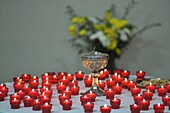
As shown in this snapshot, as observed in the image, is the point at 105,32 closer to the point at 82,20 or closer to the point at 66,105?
the point at 82,20

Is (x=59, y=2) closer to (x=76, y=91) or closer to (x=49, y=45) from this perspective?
(x=49, y=45)

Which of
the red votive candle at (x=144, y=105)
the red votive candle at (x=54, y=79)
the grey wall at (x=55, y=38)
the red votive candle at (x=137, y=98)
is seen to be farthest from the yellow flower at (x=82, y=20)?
the red votive candle at (x=144, y=105)

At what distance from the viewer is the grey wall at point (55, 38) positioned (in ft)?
13.3

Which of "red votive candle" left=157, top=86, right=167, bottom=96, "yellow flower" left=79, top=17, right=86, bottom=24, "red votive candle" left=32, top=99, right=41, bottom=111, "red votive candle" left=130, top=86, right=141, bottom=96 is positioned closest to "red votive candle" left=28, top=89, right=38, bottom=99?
"red votive candle" left=32, top=99, right=41, bottom=111

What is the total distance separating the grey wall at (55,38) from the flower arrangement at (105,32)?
0.19ft

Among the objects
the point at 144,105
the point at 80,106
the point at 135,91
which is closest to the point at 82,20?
the point at 135,91

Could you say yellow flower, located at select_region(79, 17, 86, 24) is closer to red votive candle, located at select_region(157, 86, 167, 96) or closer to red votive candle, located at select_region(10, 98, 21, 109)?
red votive candle, located at select_region(157, 86, 167, 96)

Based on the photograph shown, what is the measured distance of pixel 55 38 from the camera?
13.6 feet

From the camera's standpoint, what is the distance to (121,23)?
3.85m

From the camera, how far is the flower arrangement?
3.81 m

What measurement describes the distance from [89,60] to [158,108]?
1.48ft

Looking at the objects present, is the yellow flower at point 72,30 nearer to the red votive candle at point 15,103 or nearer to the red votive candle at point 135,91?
the red votive candle at point 135,91

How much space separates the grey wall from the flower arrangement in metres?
0.06

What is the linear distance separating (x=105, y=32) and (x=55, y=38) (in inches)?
21.4
